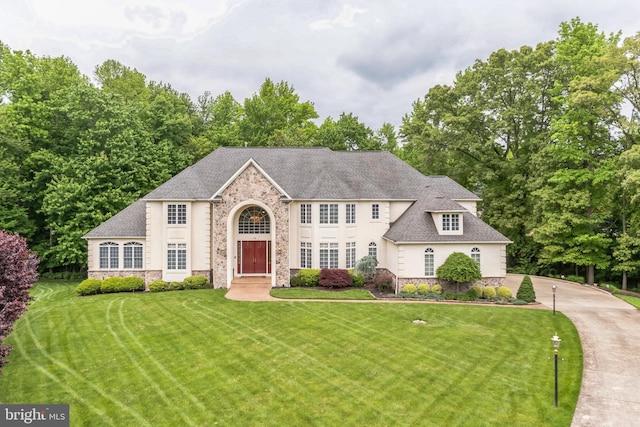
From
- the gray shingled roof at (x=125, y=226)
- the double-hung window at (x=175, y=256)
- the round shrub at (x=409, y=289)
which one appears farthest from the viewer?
the double-hung window at (x=175, y=256)

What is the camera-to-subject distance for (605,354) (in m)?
13.9

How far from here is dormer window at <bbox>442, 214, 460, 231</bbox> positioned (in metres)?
24.0

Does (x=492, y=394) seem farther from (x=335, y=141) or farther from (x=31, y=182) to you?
(x=335, y=141)

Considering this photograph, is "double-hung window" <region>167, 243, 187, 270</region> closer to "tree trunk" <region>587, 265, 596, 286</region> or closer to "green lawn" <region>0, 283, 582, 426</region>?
"green lawn" <region>0, 283, 582, 426</region>

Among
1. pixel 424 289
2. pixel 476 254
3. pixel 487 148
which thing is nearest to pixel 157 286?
pixel 424 289

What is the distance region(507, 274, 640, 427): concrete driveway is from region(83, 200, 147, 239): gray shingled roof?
2533 centimetres

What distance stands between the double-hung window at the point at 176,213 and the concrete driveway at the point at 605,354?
23236 mm

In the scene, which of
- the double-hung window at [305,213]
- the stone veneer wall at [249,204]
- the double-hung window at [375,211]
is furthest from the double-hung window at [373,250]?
the stone veneer wall at [249,204]

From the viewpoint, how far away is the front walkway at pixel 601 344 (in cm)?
983

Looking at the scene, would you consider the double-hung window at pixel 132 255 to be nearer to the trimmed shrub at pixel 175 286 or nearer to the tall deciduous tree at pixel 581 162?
the trimmed shrub at pixel 175 286

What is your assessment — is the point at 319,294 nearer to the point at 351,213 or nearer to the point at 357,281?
the point at 357,281

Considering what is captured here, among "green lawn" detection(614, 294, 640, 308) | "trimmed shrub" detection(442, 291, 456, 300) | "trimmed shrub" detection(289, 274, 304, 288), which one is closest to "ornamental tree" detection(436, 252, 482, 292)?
"trimmed shrub" detection(442, 291, 456, 300)

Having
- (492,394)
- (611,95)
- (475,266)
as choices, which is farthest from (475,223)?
(492,394)

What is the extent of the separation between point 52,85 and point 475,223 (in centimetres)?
3729
